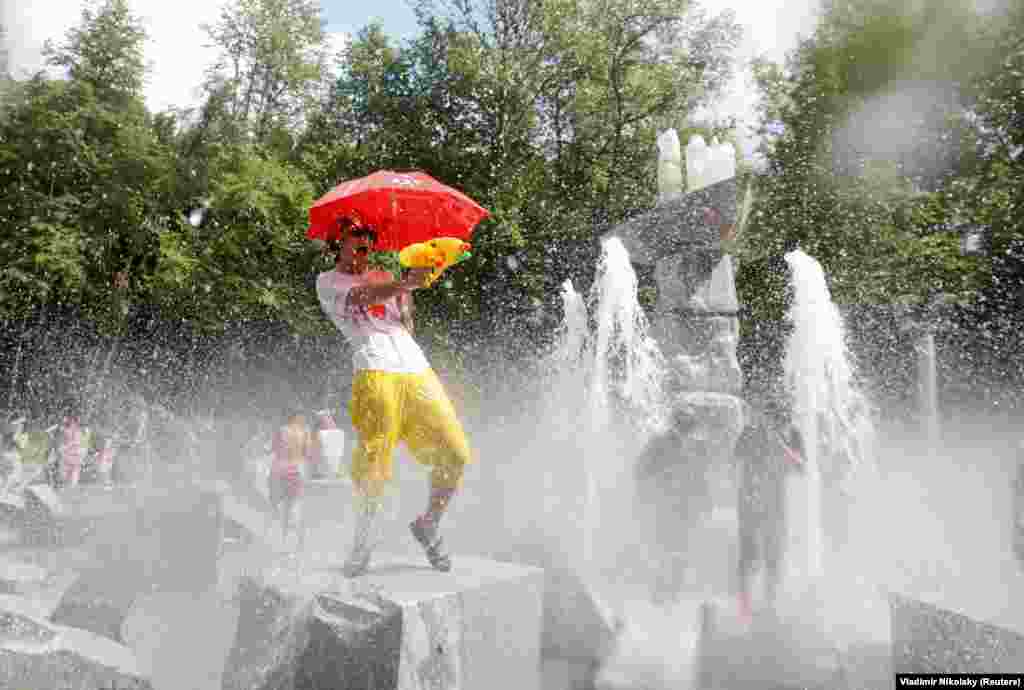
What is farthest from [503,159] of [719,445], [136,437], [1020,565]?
[1020,565]

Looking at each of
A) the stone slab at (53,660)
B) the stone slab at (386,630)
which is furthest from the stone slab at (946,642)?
the stone slab at (53,660)

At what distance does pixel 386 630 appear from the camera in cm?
310

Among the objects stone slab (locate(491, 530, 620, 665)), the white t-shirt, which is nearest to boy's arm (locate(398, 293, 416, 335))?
the white t-shirt

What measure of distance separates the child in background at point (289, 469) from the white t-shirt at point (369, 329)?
5.07 metres

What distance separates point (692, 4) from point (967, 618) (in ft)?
62.5

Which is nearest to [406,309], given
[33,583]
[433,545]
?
[433,545]

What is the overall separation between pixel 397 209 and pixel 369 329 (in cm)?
54

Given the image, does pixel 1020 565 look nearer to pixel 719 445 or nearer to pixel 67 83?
pixel 719 445

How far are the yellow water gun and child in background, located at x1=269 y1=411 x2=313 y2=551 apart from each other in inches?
216

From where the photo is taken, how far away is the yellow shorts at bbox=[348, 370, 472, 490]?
364cm

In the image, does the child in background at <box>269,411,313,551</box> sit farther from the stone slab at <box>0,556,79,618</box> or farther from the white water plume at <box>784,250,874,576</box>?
the white water plume at <box>784,250,874,576</box>

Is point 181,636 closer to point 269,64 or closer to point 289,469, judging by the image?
point 289,469

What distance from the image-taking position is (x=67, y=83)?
1917 cm

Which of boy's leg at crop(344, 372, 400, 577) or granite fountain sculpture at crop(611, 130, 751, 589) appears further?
granite fountain sculpture at crop(611, 130, 751, 589)
